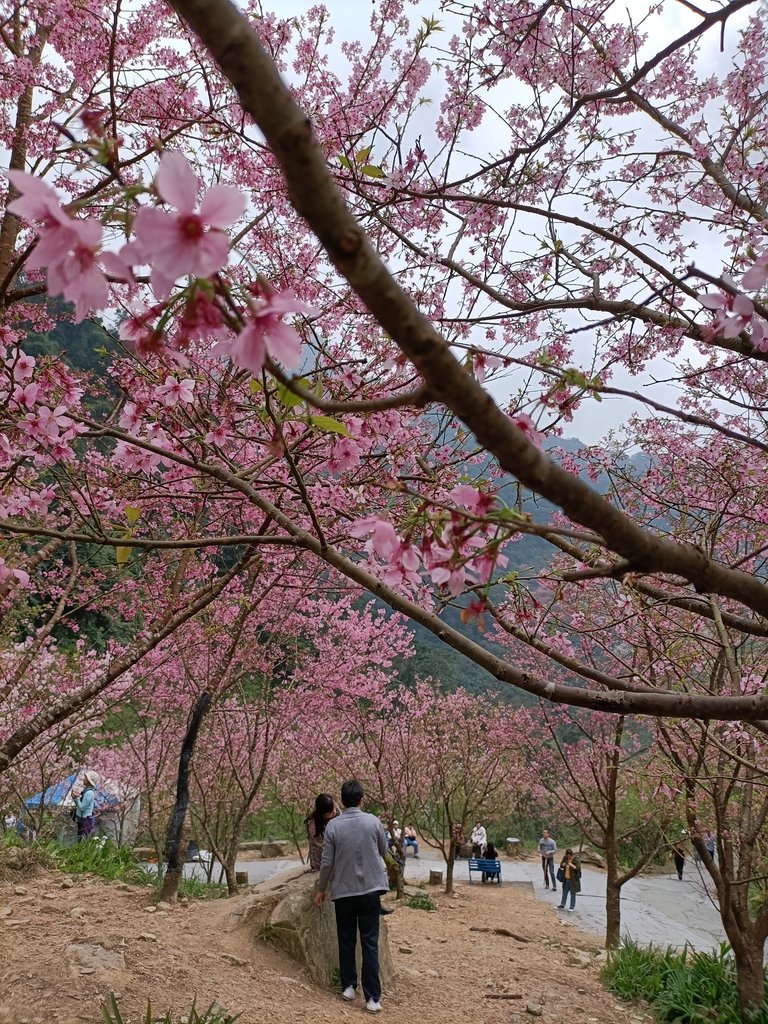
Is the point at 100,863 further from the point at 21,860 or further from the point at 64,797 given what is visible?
the point at 64,797

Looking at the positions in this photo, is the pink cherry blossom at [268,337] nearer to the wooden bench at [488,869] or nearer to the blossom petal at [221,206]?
the blossom petal at [221,206]

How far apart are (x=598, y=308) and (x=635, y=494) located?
3434 millimetres

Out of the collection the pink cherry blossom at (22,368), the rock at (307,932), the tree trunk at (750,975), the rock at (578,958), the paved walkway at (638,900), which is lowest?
the paved walkway at (638,900)

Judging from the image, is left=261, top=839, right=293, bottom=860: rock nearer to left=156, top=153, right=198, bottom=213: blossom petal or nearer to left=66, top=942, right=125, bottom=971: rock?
left=66, top=942, right=125, bottom=971: rock

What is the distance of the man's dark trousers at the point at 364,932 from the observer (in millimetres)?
4180

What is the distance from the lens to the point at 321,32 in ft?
14.2

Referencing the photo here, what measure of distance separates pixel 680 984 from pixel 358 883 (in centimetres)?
323

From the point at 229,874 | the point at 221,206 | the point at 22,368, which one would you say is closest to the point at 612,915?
the point at 229,874

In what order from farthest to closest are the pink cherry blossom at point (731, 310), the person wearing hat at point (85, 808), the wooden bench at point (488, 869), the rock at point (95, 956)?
the wooden bench at point (488, 869), the person wearing hat at point (85, 808), the rock at point (95, 956), the pink cherry blossom at point (731, 310)

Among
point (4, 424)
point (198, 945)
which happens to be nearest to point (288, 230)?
point (4, 424)

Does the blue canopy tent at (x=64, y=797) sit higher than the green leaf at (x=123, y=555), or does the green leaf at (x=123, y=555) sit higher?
the green leaf at (x=123, y=555)

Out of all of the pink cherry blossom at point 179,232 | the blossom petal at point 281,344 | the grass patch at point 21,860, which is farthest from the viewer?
the grass patch at point 21,860

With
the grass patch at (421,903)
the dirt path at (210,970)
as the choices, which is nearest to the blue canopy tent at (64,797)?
the dirt path at (210,970)

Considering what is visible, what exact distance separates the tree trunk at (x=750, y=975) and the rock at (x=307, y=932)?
256cm
